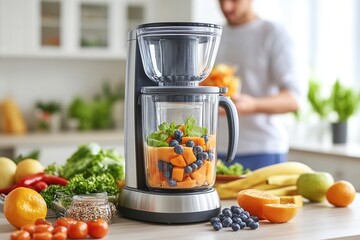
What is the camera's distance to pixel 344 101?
13.5 feet

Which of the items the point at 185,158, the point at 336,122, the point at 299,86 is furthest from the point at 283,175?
the point at 336,122

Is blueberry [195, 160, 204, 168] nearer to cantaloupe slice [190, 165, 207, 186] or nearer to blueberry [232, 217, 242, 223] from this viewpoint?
cantaloupe slice [190, 165, 207, 186]

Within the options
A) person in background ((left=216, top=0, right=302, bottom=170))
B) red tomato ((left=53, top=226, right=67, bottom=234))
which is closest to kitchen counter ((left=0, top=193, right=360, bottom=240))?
red tomato ((left=53, top=226, right=67, bottom=234))

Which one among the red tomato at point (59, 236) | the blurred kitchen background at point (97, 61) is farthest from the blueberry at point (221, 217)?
the blurred kitchen background at point (97, 61)

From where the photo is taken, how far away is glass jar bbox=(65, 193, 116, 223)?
152 centimetres

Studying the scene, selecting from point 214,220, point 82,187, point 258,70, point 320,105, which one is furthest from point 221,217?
point 320,105

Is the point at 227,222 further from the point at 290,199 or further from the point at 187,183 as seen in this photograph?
the point at 290,199

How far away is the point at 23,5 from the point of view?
4379mm

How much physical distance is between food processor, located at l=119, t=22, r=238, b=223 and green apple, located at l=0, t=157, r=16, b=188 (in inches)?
17.1

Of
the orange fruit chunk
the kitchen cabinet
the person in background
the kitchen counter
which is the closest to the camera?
the kitchen counter

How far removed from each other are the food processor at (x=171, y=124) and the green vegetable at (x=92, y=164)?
24cm

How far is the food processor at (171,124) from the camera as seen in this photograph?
1.59 metres

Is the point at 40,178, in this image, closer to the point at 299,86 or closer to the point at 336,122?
the point at 299,86

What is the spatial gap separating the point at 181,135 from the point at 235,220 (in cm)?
25
